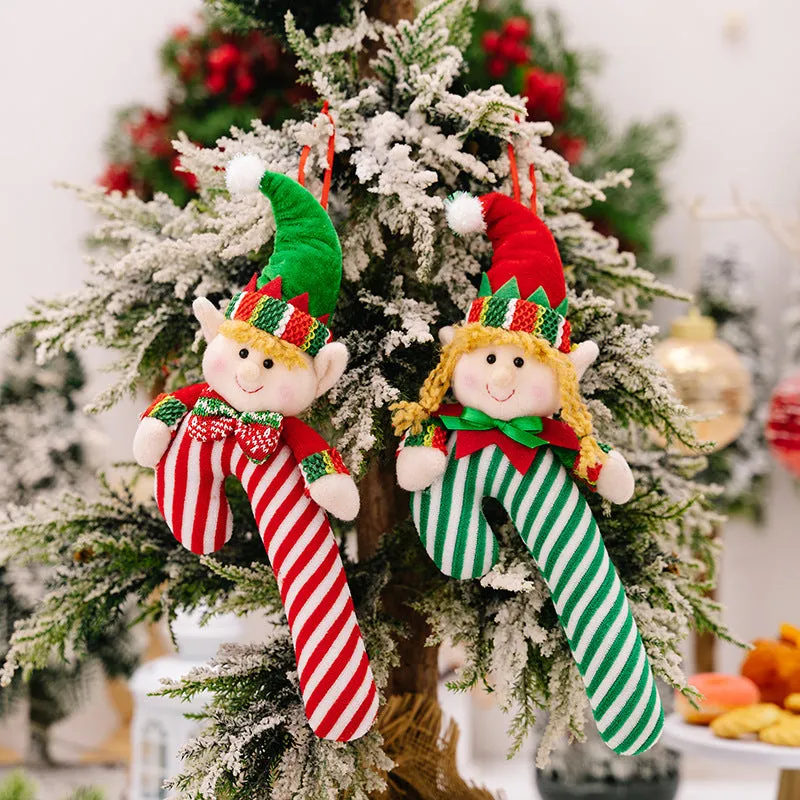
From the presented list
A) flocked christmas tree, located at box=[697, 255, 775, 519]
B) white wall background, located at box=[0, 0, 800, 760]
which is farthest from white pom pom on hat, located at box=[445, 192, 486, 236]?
white wall background, located at box=[0, 0, 800, 760]

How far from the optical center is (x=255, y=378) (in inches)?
24.5

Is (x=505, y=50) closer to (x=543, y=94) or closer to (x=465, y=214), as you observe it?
(x=543, y=94)

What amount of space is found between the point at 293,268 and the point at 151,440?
0.48 ft

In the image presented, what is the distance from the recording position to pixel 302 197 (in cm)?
65

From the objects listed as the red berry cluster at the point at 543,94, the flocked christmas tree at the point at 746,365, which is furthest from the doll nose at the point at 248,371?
the flocked christmas tree at the point at 746,365

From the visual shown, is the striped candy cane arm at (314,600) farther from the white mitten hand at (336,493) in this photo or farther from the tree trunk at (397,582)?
the tree trunk at (397,582)

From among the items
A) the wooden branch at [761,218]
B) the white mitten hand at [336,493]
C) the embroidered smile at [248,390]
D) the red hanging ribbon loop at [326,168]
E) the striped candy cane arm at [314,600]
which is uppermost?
the wooden branch at [761,218]

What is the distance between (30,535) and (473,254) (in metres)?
0.42

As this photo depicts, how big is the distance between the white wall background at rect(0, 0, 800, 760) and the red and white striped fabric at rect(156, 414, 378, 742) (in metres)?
1.49

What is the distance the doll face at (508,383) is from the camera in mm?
642

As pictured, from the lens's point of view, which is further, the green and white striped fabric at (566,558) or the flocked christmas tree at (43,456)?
the flocked christmas tree at (43,456)

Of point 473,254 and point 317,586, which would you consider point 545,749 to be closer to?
point 317,586

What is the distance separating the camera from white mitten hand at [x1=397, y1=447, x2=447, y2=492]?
64 centimetres

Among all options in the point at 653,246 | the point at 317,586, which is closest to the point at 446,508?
the point at 317,586
